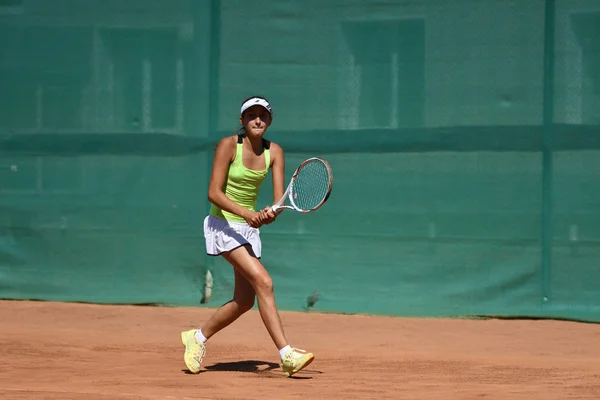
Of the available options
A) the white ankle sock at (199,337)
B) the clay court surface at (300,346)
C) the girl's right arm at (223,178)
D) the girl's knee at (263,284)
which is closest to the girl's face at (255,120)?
the girl's right arm at (223,178)

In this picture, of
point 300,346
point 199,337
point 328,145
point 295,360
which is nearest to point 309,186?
point 295,360

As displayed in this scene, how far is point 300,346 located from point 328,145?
6.36ft

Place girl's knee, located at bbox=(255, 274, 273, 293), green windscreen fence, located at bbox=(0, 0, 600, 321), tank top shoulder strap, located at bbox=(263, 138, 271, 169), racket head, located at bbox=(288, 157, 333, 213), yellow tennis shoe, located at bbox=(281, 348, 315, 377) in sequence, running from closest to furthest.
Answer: yellow tennis shoe, located at bbox=(281, 348, 315, 377) < girl's knee, located at bbox=(255, 274, 273, 293) < racket head, located at bbox=(288, 157, 333, 213) < tank top shoulder strap, located at bbox=(263, 138, 271, 169) < green windscreen fence, located at bbox=(0, 0, 600, 321)

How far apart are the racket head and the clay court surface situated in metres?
0.92

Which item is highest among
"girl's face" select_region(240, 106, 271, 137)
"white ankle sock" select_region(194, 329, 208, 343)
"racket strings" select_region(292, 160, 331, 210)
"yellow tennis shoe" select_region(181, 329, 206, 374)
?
"girl's face" select_region(240, 106, 271, 137)

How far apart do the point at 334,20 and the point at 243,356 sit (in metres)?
3.02

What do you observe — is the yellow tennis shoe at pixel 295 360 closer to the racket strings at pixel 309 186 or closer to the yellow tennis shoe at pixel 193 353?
the yellow tennis shoe at pixel 193 353

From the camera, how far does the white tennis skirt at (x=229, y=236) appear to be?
5.58 m

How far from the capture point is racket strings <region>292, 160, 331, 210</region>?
557 cm

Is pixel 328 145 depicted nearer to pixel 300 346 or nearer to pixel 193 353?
pixel 300 346

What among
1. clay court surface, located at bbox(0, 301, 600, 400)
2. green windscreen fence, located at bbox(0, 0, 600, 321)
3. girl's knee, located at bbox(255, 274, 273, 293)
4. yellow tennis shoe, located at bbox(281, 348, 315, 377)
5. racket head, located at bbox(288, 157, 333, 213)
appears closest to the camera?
clay court surface, located at bbox(0, 301, 600, 400)

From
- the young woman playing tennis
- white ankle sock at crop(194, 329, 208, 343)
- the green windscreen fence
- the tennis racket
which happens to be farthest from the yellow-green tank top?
the green windscreen fence

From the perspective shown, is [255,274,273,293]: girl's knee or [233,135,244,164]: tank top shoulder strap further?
[233,135,244,164]: tank top shoulder strap

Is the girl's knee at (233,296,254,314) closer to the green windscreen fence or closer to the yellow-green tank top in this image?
the yellow-green tank top
